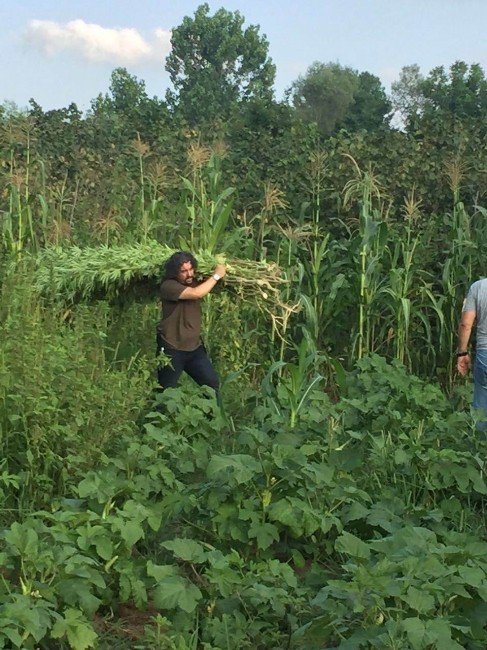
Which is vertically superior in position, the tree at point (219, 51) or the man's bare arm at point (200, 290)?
the tree at point (219, 51)

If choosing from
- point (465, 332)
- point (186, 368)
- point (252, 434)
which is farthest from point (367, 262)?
point (252, 434)

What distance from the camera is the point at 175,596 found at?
417cm

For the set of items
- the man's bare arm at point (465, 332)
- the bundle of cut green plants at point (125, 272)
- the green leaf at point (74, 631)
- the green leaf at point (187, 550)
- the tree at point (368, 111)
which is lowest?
the green leaf at point (74, 631)

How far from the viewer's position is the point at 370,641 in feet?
12.4

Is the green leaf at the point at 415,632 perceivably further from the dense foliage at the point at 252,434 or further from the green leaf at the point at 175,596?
the green leaf at the point at 175,596

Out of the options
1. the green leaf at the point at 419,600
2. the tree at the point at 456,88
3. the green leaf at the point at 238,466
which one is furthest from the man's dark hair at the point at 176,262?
the tree at the point at 456,88

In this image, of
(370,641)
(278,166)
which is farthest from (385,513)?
(278,166)

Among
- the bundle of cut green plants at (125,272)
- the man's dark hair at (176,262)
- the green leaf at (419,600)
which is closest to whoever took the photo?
the green leaf at (419,600)

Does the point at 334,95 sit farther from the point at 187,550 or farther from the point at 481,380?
the point at 187,550

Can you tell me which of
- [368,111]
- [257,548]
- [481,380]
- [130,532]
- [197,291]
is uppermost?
[368,111]

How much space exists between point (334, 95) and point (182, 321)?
236ft

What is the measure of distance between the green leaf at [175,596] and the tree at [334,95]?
188ft

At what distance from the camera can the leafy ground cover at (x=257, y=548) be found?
4.00m

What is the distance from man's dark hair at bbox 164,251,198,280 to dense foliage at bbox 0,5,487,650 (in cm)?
35
